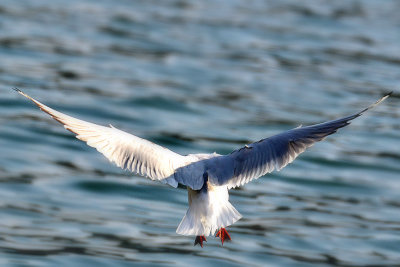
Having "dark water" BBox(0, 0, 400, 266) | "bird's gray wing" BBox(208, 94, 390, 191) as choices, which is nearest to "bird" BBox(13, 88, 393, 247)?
"bird's gray wing" BBox(208, 94, 390, 191)

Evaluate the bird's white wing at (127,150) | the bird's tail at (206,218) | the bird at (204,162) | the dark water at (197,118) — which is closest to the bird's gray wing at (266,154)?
the bird at (204,162)

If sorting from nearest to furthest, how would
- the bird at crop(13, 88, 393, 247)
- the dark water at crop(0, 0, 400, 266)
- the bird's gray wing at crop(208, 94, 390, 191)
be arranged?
the bird at crop(13, 88, 393, 247)
the bird's gray wing at crop(208, 94, 390, 191)
the dark water at crop(0, 0, 400, 266)

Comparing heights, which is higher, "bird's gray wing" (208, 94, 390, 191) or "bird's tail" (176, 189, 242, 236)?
"bird's gray wing" (208, 94, 390, 191)

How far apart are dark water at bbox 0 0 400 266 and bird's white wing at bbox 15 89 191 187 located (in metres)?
1.91

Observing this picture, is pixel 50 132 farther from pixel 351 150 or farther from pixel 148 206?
pixel 351 150

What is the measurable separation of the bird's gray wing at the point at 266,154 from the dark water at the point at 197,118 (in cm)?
207

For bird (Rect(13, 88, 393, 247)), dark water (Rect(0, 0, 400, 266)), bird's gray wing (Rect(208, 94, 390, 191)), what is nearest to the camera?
bird (Rect(13, 88, 393, 247))

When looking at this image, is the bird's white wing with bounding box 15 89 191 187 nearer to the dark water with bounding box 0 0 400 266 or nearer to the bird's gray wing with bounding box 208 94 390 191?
the bird's gray wing with bounding box 208 94 390 191

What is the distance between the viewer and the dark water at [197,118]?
8.57 metres

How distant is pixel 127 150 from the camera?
6285mm

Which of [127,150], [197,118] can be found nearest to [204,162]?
[127,150]

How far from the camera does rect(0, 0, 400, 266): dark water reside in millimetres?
8570

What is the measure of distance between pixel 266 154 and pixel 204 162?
495 millimetres

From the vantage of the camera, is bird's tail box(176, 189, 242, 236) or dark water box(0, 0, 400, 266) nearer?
bird's tail box(176, 189, 242, 236)
